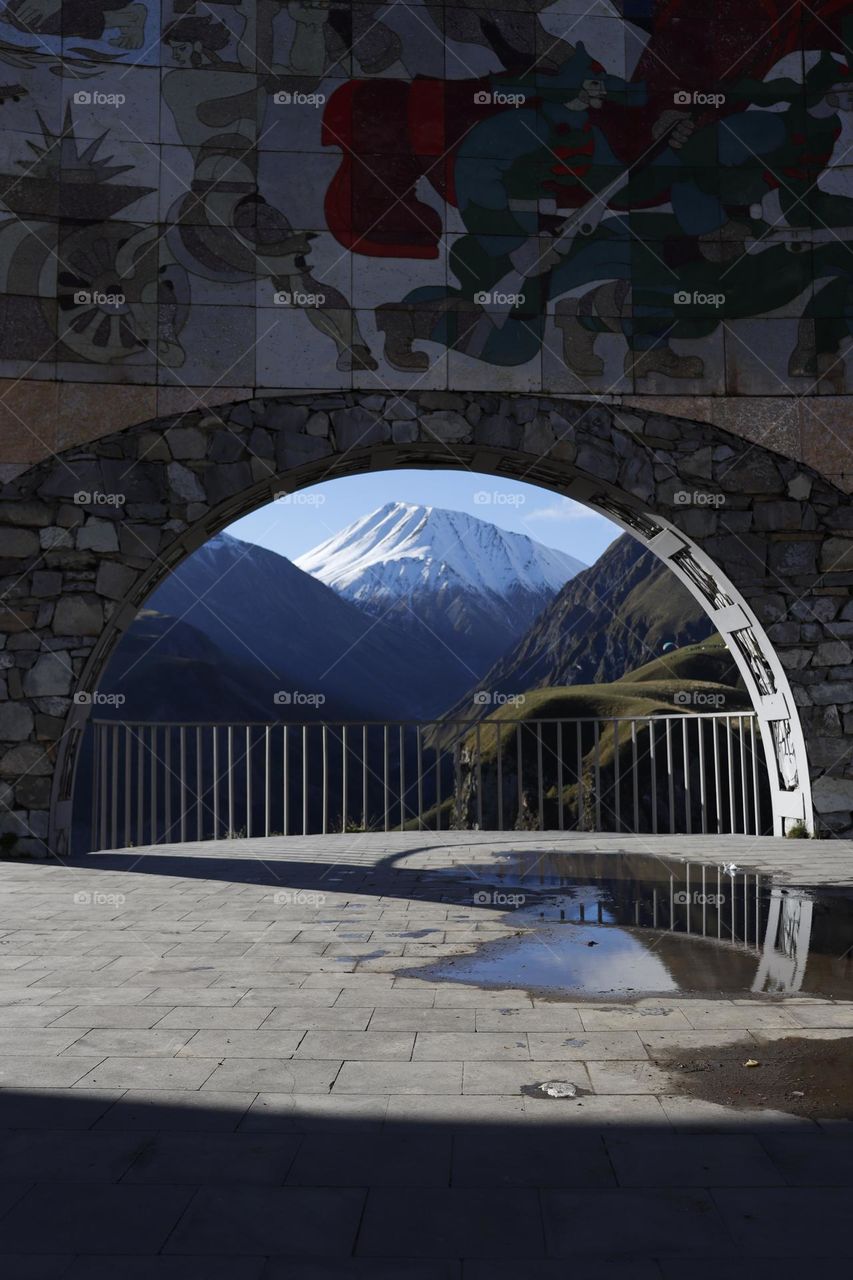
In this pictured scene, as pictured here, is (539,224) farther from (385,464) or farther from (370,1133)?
(370,1133)

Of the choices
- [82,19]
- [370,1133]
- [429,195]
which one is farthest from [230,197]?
[370,1133]

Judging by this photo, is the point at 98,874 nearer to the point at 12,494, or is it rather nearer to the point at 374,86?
the point at 12,494

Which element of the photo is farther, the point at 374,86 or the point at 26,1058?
the point at 374,86

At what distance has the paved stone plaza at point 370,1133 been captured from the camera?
1797 mm

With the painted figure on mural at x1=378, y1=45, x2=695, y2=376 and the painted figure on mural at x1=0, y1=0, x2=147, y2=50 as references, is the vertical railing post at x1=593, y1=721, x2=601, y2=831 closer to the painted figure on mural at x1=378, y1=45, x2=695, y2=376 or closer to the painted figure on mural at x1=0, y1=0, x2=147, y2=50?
the painted figure on mural at x1=378, y1=45, x2=695, y2=376

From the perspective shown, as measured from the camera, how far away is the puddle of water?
3754 mm

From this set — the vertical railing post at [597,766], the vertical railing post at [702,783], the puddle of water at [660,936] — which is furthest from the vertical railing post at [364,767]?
the vertical railing post at [702,783]

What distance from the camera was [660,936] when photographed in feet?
15.0

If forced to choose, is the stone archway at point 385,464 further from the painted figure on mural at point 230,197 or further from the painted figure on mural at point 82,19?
the painted figure on mural at point 82,19

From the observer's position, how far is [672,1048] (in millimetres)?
2934

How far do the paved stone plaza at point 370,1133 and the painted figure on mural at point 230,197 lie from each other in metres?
5.55

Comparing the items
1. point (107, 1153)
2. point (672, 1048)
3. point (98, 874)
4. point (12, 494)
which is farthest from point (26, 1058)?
point (12, 494)

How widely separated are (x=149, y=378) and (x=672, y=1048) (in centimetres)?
663

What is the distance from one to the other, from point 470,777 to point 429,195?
20.1ft
